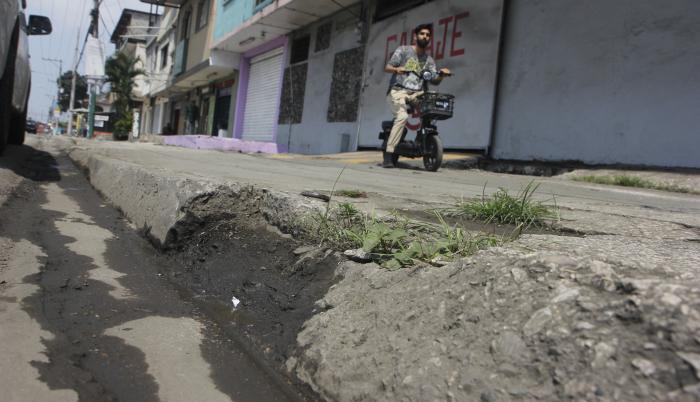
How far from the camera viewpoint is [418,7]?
32.2 feet

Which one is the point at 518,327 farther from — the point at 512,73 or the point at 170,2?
the point at 170,2

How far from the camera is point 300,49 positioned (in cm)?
1459

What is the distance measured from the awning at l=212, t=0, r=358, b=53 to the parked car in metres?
7.12

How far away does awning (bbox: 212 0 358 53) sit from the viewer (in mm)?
12211

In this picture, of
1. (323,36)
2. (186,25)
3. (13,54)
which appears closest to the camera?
(13,54)

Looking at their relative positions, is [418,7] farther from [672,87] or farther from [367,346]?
[367,346]

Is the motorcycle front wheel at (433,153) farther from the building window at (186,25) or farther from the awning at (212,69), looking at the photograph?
the building window at (186,25)

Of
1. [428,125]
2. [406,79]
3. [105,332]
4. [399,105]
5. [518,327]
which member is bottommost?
[105,332]

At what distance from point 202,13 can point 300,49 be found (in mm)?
9076

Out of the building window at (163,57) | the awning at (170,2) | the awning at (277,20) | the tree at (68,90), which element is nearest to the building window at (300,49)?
the awning at (277,20)

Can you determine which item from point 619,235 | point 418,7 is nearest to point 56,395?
point 619,235

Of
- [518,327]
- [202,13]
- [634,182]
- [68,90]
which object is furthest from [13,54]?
[68,90]

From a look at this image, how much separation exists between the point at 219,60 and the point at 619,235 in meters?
18.1

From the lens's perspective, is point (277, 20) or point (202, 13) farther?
point (202, 13)
